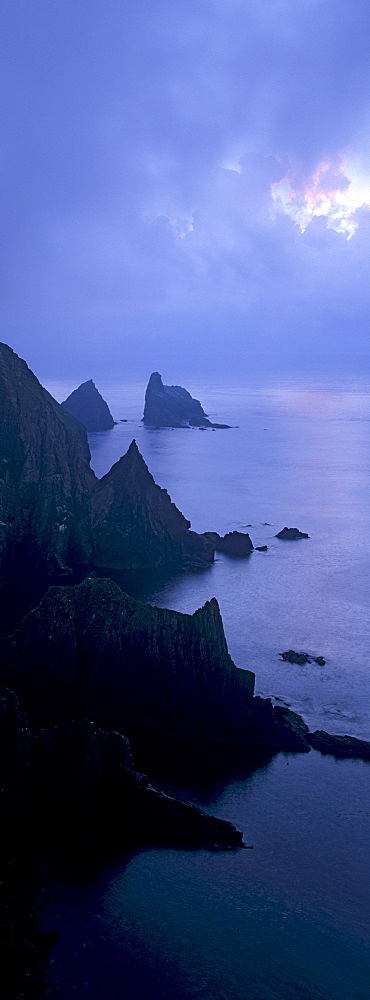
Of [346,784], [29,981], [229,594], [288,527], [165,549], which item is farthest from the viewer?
[288,527]

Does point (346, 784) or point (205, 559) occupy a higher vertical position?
point (205, 559)

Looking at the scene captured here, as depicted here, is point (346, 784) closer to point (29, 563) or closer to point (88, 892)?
point (88, 892)

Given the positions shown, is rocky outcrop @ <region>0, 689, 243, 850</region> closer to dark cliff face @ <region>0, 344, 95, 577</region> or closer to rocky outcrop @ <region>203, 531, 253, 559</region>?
dark cliff face @ <region>0, 344, 95, 577</region>

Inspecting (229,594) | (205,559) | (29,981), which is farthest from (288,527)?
(29,981)

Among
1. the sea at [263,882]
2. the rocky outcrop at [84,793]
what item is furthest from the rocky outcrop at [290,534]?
the rocky outcrop at [84,793]

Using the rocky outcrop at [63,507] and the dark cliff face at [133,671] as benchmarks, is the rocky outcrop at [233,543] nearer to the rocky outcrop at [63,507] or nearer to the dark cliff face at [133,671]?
the rocky outcrop at [63,507]
